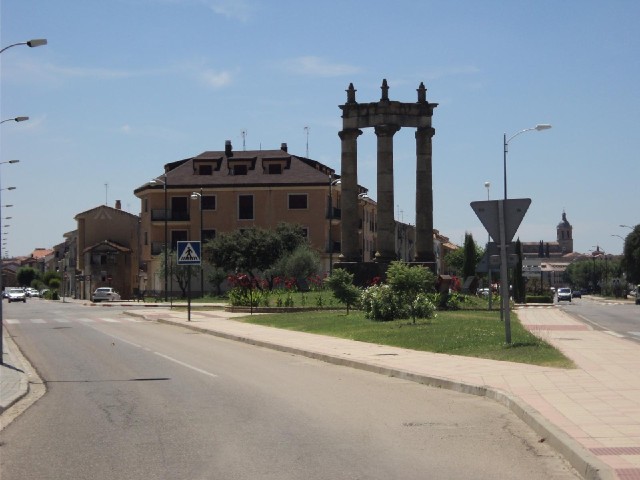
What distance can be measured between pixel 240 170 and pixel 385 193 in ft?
138

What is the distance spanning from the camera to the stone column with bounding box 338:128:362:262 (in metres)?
52.6

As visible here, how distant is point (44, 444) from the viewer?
35.5ft

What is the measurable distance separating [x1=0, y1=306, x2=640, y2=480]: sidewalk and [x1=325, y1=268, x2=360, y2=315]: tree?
28.4ft

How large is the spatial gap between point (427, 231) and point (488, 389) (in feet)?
127

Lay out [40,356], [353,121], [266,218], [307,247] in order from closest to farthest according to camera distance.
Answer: [40,356]
[353,121]
[307,247]
[266,218]

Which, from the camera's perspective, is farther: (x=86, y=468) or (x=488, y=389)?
(x=488, y=389)

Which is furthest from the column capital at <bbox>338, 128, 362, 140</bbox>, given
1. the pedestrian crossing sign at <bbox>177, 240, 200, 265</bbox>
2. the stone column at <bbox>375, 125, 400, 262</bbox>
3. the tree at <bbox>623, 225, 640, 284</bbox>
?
the tree at <bbox>623, 225, 640, 284</bbox>

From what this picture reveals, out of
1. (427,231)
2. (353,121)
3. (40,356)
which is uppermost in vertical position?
(353,121)

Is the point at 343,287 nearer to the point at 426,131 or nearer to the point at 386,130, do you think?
the point at 386,130

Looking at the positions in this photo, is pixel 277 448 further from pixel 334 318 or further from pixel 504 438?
pixel 334 318

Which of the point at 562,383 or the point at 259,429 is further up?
the point at 562,383

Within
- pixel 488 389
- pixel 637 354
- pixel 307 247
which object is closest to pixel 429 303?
pixel 637 354

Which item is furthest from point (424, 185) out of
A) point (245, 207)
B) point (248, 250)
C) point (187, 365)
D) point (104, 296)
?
point (104, 296)

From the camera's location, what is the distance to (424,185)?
52812mm
